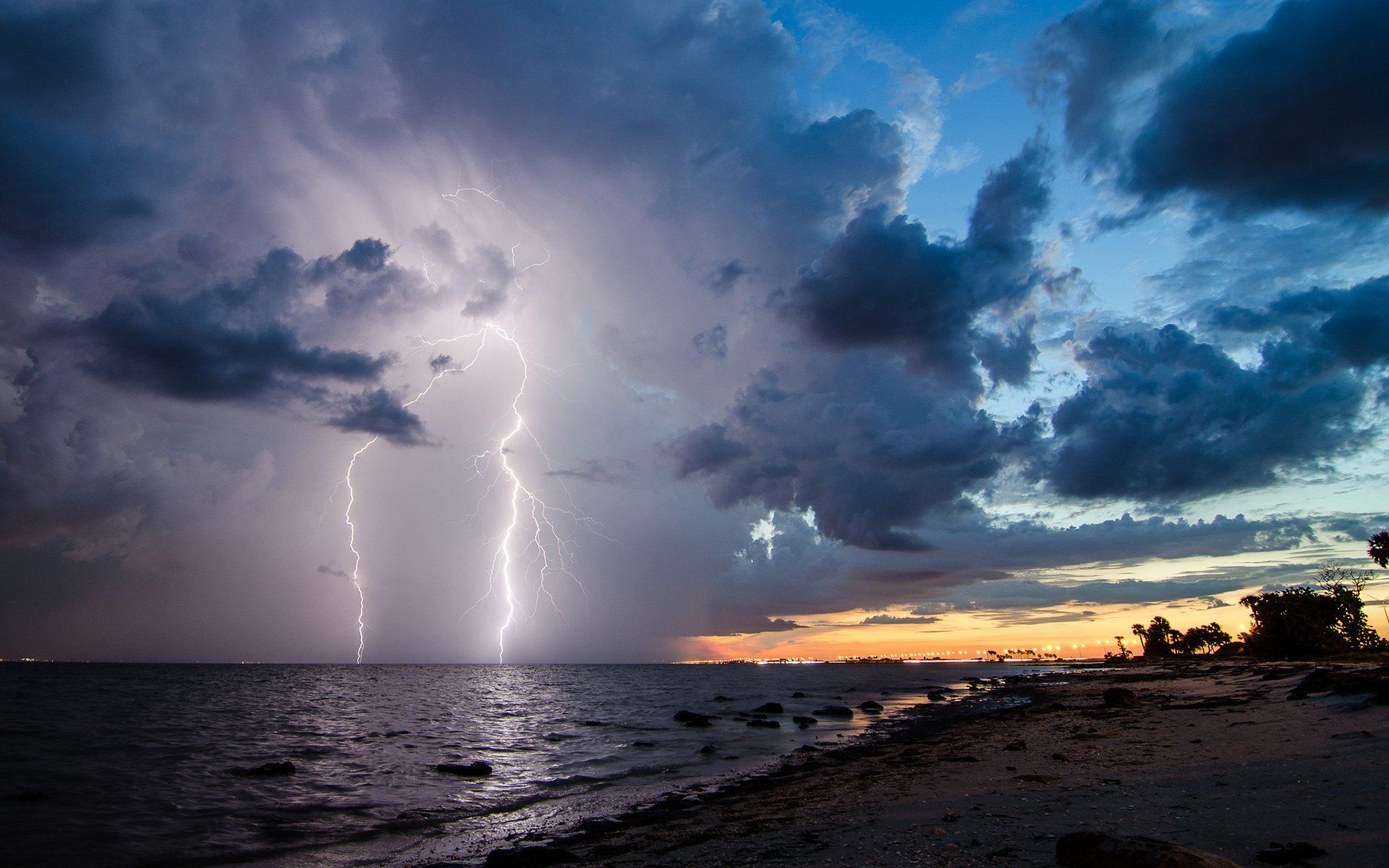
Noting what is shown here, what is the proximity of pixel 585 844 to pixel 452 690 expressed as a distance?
88.6 metres

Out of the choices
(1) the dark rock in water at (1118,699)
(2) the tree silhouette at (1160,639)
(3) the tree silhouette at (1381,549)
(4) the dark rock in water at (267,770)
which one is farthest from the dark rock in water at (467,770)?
(2) the tree silhouette at (1160,639)

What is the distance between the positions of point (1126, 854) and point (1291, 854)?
229 centimetres

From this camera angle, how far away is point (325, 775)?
78.8ft

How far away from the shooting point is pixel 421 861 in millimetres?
13602

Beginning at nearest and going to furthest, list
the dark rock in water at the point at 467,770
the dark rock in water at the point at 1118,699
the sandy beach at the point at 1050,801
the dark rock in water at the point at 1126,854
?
the dark rock in water at the point at 1126,854
the sandy beach at the point at 1050,801
the dark rock in water at the point at 467,770
the dark rock in water at the point at 1118,699

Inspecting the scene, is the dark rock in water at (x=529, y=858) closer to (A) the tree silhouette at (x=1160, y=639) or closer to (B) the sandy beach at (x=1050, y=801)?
(B) the sandy beach at (x=1050, y=801)

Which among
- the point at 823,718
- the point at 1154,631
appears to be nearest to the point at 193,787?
the point at 823,718

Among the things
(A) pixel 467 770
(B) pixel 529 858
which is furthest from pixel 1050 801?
(A) pixel 467 770

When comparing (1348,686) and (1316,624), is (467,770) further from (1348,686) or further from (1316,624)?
(1316,624)

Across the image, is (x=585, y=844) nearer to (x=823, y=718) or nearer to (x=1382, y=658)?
(x=823, y=718)

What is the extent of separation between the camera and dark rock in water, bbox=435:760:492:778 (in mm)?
24344

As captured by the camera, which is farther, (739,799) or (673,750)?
(673,750)

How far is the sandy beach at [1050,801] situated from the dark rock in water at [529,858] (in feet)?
0.16

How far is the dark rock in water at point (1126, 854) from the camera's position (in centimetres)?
662
